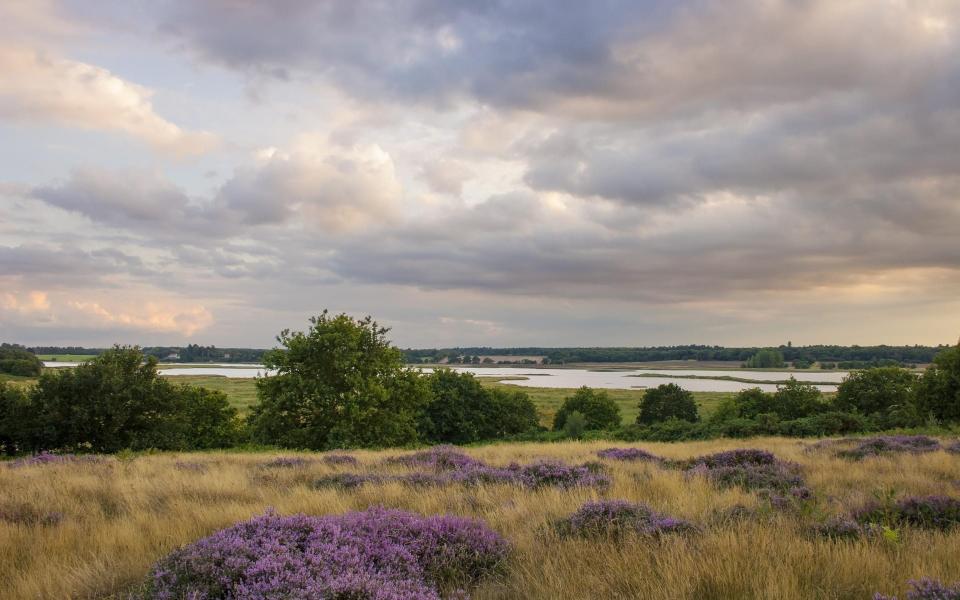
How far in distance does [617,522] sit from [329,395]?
3384 centimetres

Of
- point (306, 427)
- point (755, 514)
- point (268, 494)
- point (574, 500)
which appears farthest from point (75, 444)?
point (755, 514)

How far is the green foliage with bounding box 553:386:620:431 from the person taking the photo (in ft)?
236

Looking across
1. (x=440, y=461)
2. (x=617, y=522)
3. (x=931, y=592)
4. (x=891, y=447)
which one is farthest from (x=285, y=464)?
(x=891, y=447)

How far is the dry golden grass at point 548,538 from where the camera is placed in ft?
15.3

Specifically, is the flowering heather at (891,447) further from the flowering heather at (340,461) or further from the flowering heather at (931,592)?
the flowering heather at (340,461)

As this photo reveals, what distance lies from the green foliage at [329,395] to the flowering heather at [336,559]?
102 ft

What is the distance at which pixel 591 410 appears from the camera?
72.5 m

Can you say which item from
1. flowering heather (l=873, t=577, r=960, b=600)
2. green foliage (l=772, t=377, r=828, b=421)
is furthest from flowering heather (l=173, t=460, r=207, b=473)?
green foliage (l=772, t=377, r=828, b=421)

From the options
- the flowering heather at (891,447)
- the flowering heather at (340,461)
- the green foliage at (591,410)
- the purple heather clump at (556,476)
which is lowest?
the green foliage at (591,410)

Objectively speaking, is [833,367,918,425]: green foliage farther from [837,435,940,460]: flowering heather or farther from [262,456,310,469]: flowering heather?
[262,456,310,469]: flowering heather

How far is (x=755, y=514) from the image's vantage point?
23.0 feet

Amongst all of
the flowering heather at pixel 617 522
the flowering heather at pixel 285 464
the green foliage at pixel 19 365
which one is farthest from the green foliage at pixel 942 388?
the green foliage at pixel 19 365

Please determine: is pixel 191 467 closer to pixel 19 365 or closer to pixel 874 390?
pixel 874 390

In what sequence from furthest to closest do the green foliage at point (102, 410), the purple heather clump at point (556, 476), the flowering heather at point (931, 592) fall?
the green foliage at point (102, 410) → the purple heather clump at point (556, 476) → the flowering heather at point (931, 592)
